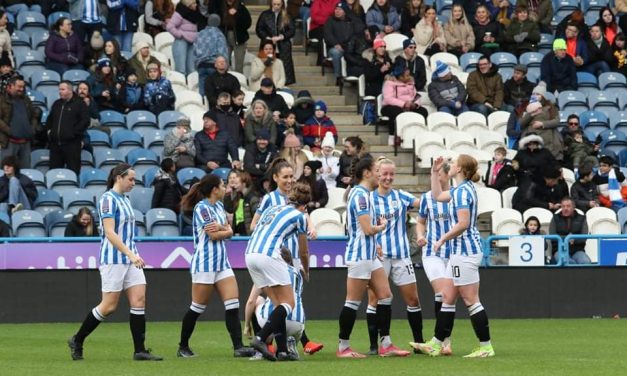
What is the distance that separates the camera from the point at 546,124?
997 inches

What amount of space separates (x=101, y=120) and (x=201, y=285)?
34.2ft

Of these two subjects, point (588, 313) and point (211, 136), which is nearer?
point (588, 313)

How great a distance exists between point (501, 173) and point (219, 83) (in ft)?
16.1

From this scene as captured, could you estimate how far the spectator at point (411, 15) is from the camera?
→ 28.8 meters

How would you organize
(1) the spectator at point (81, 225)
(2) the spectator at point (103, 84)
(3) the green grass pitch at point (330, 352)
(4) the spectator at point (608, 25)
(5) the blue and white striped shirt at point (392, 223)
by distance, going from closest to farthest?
(3) the green grass pitch at point (330, 352) < (5) the blue and white striped shirt at point (392, 223) < (1) the spectator at point (81, 225) < (2) the spectator at point (103, 84) < (4) the spectator at point (608, 25)

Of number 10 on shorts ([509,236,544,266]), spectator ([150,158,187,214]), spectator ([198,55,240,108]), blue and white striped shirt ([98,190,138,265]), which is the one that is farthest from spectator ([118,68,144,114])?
blue and white striped shirt ([98,190,138,265])

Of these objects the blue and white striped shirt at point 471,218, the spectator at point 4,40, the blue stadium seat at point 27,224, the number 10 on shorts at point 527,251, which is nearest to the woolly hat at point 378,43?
the number 10 on shorts at point 527,251

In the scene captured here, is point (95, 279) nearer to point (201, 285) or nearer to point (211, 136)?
point (211, 136)

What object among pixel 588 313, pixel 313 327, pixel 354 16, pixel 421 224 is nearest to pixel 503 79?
pixel 354 16

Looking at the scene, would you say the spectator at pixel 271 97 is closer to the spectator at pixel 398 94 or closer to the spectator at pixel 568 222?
the spectator at pixel 398 94

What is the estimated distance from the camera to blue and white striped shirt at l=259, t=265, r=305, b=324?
47.8 ft

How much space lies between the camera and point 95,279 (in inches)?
837

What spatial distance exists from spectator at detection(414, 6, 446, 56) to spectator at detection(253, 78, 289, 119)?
398 centimetres

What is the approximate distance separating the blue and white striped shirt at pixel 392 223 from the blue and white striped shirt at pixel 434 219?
11.0 inches
